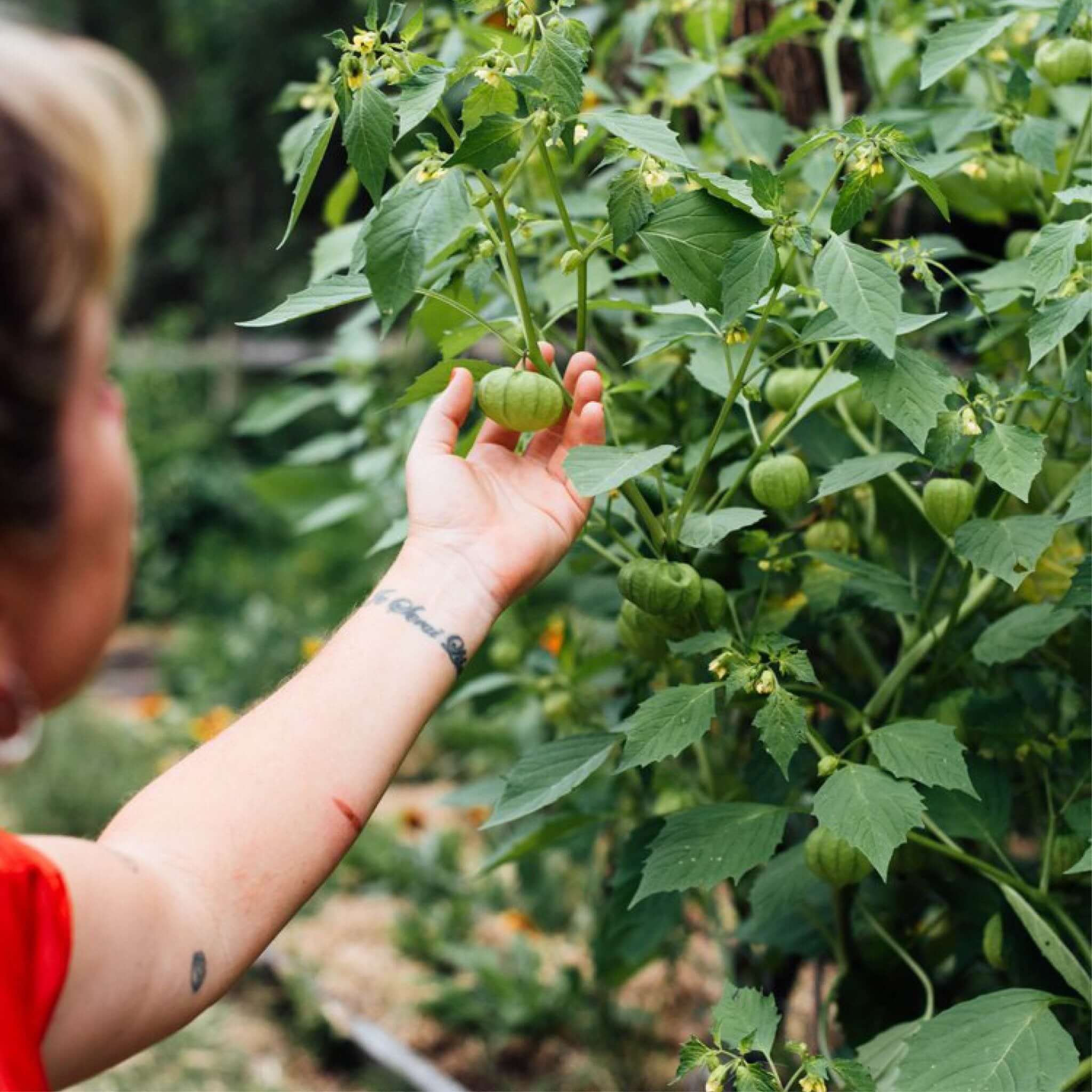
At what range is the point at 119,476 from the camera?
70cm

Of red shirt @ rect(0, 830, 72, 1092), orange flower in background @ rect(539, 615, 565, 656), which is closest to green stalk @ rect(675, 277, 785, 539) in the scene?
red shirt @ rect(0, 830, 72, 1092)

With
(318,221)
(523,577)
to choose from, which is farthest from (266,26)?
(523,577)

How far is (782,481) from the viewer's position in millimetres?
914

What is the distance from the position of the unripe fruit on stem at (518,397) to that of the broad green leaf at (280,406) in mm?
739

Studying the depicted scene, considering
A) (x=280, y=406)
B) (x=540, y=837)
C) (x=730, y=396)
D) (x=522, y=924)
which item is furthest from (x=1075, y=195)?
(x=522, y=924)

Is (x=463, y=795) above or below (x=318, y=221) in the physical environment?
above

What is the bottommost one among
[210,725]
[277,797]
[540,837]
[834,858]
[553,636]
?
[210,725]

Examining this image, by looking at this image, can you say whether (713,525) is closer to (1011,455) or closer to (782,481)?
(782,481)

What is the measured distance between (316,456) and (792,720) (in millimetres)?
864

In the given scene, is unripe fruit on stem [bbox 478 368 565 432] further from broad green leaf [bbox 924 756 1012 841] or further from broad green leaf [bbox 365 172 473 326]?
broad green leaf [bbox 924 756 1012 841]

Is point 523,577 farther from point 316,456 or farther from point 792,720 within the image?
point 316,456

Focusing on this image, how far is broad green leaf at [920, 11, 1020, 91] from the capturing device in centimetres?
96

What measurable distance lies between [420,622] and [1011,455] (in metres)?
0.39

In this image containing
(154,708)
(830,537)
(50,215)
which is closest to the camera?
(50,215)
